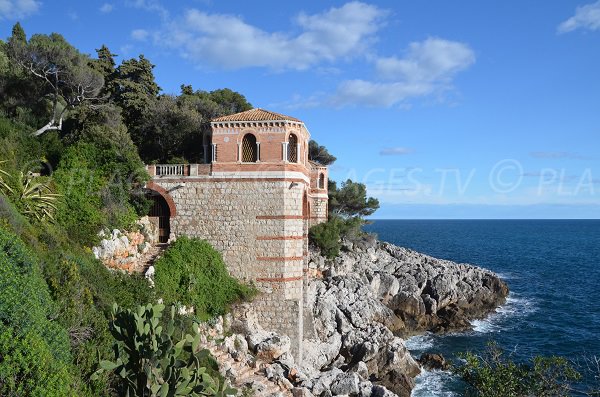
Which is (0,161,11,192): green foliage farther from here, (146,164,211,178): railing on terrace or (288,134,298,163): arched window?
(288,134,298,163): arched window

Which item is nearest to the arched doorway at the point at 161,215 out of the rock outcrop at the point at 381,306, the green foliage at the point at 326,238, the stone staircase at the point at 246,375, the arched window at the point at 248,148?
the arched window at the point at 248,148

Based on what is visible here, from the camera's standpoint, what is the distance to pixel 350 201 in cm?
4466

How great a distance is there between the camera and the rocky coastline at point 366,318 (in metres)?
19.4

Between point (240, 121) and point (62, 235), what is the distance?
29.9ft

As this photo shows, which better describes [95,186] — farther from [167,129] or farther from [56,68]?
[167,129]

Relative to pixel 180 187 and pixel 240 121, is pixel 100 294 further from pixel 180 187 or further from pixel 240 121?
pixel 240 121

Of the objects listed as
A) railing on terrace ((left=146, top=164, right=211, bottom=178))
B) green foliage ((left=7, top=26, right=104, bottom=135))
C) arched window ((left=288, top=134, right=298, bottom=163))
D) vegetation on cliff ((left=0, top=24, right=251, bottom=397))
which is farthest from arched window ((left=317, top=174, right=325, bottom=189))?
green foliage ((left=7, top=26, right=104, bottom=135))

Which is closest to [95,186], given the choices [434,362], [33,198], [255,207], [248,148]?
[33,198]

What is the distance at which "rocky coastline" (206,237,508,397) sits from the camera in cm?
1942

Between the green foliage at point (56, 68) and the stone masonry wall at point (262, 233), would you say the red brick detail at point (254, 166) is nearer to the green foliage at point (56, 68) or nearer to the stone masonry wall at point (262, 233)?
the stone masonry wall at point (262, 233)

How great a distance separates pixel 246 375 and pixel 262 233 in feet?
21.1

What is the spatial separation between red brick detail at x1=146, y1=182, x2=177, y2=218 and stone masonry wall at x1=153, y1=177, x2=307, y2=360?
83 centimetres

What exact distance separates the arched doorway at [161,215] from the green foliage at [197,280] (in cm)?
166

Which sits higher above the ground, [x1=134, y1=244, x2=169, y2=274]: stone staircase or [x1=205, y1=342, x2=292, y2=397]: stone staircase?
[x1=134, y1=244, x2=169, y2=274]: stone staircase
